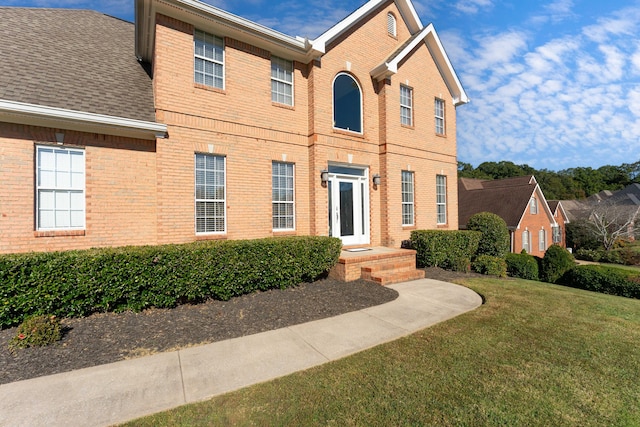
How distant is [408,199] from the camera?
449 inches

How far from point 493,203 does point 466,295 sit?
21932mm

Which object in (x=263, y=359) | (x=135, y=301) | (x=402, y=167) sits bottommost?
(x=263, y=359)

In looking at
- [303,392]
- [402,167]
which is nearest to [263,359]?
[303,392]

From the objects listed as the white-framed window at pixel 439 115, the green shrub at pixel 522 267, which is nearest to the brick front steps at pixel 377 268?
the white-framed window at pixel 439 115

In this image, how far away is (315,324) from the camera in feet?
17.1

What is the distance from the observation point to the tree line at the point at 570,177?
62188 mm

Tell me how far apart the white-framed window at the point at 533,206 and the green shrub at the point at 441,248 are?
712 inches

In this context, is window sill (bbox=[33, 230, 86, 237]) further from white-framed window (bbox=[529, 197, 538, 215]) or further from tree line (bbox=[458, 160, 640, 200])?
tree line (bbox=[458, 160, 640, 200])

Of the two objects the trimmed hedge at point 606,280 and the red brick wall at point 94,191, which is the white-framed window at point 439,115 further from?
the red brick wall at point 94,191

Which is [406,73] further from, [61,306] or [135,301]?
[61,306]

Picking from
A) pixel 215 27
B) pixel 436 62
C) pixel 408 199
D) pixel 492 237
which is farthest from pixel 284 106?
pixel 492 237

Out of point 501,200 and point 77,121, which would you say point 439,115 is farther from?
point 501,200

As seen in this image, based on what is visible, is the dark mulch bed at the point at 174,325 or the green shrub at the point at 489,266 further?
the green shrub at the point at 489,266

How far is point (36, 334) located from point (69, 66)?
21.7ft
